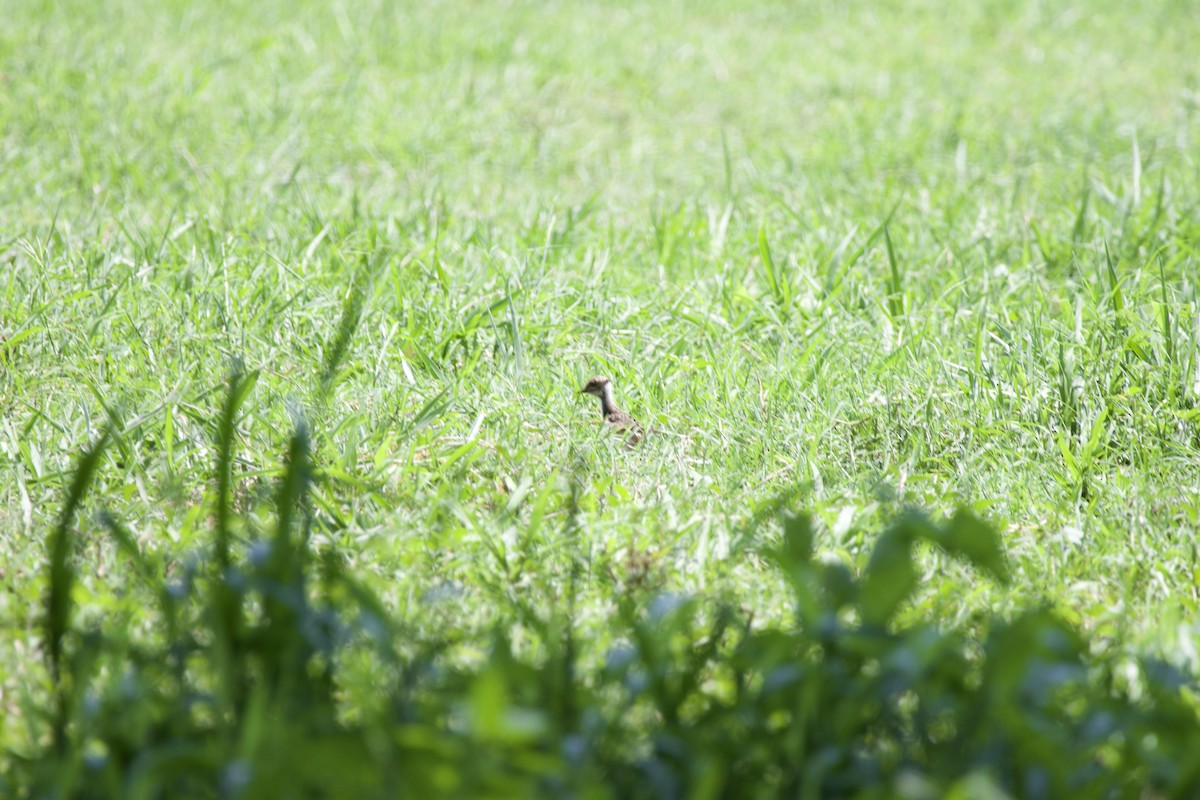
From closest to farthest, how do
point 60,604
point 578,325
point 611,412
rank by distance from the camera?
point 60,604
point 611,412
point 578,325

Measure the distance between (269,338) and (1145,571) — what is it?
7.66 feet

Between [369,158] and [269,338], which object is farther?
[369,158]

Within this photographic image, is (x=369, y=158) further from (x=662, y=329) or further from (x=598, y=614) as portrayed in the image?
(x=598, y=614)

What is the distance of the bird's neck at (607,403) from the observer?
290cm

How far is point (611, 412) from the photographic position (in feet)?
9.48

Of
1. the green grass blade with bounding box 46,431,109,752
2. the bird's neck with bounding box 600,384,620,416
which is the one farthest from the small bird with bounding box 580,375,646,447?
the green grass blade with bounding box 46,431,109,752

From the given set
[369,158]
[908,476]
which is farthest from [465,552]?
[369,158]

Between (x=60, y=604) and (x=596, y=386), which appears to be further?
(x=596, y=386)

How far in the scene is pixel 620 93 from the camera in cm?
628

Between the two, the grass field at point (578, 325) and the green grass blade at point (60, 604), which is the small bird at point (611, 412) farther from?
the green grass blade at point (60, 604)

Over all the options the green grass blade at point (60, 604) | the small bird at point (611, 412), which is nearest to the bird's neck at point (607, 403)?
the small bird at point (611, 412)

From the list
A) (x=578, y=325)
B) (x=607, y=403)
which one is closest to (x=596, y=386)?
(x=607, y=403)

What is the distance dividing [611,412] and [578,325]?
2.10 ft

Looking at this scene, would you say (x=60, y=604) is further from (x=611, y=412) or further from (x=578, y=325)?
(x=578, y=325)
